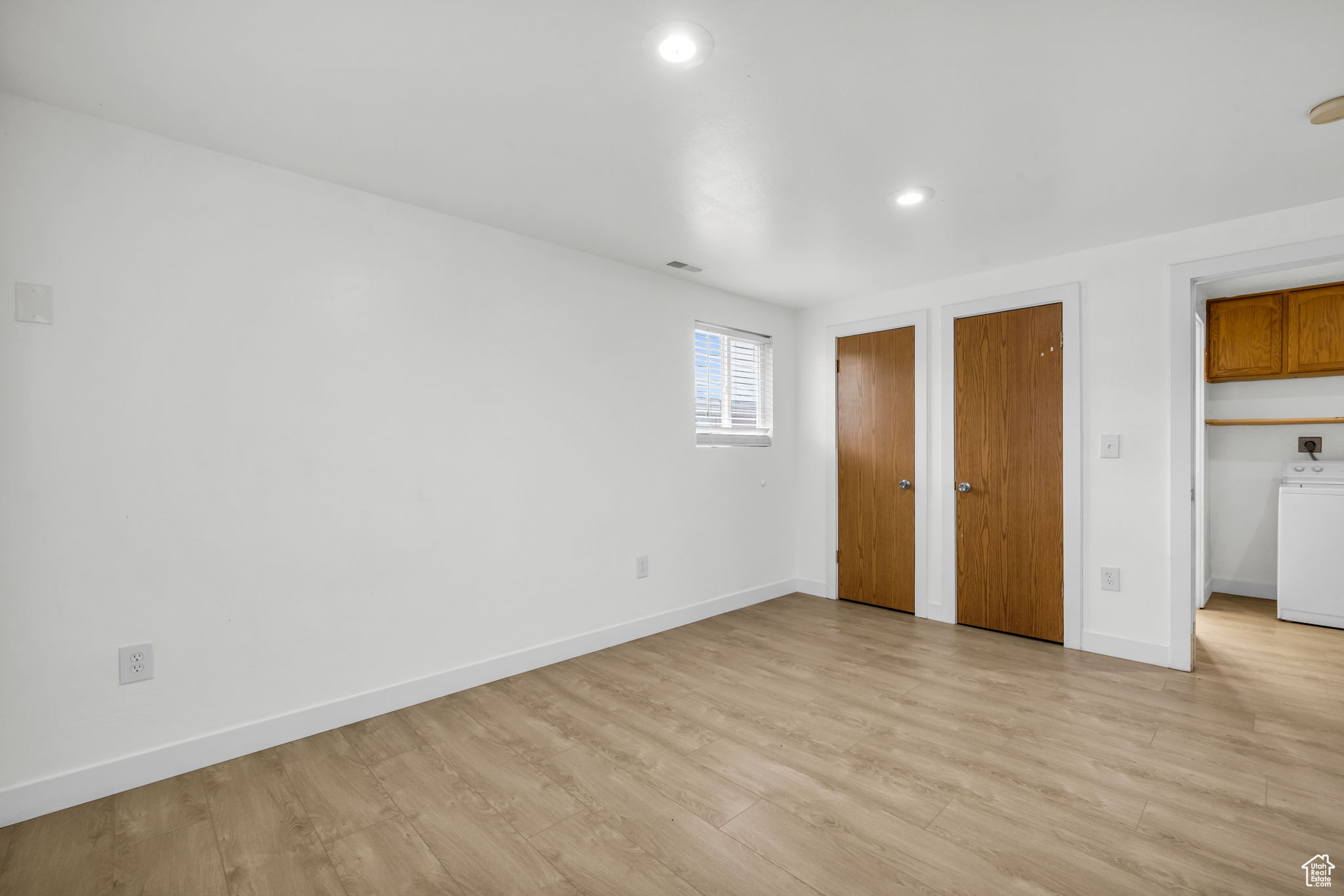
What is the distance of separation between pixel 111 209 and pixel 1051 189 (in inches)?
152

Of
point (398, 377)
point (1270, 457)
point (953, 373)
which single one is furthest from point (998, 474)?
point (398, 377)

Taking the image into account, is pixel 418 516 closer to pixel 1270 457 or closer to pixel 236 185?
pixel 236 185

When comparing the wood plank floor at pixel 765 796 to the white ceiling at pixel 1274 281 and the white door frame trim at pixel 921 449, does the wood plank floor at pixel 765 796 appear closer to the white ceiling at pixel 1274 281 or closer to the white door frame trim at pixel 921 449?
the white door frame trim at pixel 921 449

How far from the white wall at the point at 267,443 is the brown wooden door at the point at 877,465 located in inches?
78.0

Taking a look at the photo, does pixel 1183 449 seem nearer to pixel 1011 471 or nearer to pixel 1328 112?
pixel 1011 471

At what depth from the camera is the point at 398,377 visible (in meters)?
2.81

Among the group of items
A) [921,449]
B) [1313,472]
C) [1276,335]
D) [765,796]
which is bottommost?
[765,796]

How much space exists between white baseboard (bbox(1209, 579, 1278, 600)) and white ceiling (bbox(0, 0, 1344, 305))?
11.4 feet

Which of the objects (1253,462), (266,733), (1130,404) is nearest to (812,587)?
(1130,404)

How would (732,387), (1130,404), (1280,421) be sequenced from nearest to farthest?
(1130,404) → (1280,421) → (732,387)

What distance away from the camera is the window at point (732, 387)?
4.35 m

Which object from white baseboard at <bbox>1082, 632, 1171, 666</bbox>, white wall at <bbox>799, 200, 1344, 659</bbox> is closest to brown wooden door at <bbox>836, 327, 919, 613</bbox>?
white wall at <bbox>799, 200, 1344, 659</bbox>

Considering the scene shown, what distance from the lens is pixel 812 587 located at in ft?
16.3

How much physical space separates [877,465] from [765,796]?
2.97 metres
